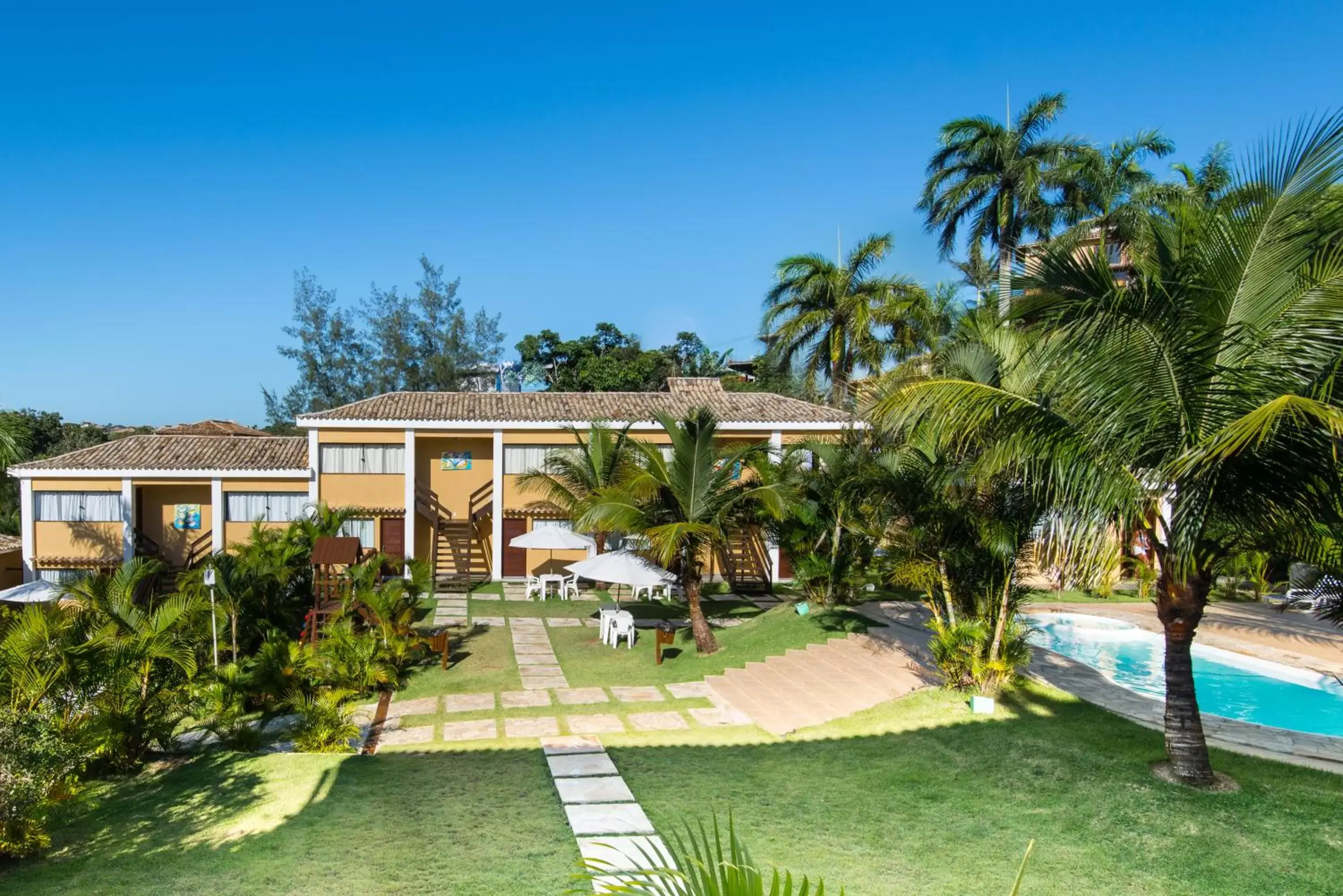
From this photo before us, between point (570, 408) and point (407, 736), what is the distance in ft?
53.9

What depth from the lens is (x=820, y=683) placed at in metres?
12.1

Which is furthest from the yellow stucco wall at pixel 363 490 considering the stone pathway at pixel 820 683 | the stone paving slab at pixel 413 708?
the stone pathway at pixel 820 683

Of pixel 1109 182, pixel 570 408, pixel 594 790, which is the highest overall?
pixel 1109 182

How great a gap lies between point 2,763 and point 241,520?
2047 cm

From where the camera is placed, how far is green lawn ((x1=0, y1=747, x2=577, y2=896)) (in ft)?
19.2

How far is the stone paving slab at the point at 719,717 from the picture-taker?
1088cm

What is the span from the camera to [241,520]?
2503 cm

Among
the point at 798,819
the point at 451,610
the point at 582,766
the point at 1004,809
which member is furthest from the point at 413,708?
the point at 1004,809

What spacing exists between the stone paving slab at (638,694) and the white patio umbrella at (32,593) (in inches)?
461

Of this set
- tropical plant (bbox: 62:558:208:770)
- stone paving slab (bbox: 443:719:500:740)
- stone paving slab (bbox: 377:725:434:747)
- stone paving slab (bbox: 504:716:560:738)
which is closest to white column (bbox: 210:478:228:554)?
tropical plant (bbox: 62:558:208:770)

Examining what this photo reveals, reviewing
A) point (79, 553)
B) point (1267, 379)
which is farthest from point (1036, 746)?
point (79, 553)

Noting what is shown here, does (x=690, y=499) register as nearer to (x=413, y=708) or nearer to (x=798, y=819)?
(x=413, y=708)

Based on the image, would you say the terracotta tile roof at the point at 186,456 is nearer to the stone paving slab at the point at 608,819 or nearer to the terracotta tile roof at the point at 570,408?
the terracotta tile roof at the point at 570,408

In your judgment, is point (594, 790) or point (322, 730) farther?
point (322, 730)
